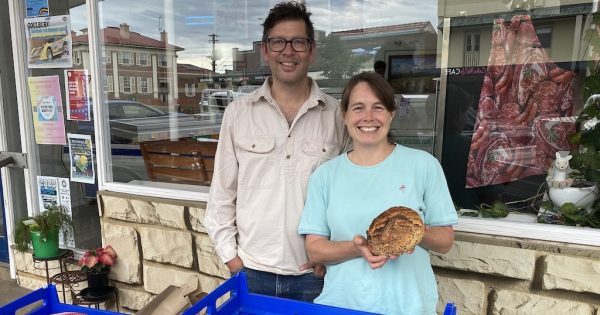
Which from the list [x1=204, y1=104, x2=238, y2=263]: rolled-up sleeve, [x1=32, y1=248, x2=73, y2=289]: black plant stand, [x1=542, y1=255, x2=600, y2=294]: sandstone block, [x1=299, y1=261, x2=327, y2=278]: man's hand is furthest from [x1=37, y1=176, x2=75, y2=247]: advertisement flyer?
[x1=542, y1=255, x2=600, y2=294]: sandstone block

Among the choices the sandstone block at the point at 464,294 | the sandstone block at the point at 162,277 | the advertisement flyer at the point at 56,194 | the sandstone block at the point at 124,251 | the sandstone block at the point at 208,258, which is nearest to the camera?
the sandstone block at the point at 464,294

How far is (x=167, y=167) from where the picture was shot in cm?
330

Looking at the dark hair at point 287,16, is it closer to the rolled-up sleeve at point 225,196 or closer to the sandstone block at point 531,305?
the rolled-up sleeve at point 225,196

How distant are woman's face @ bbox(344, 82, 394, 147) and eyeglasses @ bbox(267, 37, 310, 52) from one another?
34 cm

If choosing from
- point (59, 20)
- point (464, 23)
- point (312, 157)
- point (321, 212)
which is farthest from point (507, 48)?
point (59, 20)

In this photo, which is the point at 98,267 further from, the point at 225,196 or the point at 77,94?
the point at 225,196

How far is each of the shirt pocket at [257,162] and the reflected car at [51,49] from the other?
89.1 inches

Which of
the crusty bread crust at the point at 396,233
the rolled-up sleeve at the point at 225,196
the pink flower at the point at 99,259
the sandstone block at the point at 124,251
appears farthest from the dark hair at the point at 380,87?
the pink flower at the point at 99,259

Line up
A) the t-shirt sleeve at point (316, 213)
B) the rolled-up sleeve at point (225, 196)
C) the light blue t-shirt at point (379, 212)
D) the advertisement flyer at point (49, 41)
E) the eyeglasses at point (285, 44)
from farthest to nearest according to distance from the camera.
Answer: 1. the advertisement flyer at point (49, 41)
2. the rolled-up sleeve at point (225, 196)
3. the eyeglasses at point (285, 44)
4. the t-shirt sleeve at point (316, 213)
5. the light blue t-shirt at point (379, 212)

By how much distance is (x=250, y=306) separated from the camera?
1227 millimetres

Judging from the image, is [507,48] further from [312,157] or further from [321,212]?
[321,212]

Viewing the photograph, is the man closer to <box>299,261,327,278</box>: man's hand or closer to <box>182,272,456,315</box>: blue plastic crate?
<box>299,261,327,278</box>: man's hand

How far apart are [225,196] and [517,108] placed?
7.94 ft

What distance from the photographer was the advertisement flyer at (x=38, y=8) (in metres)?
3.30
